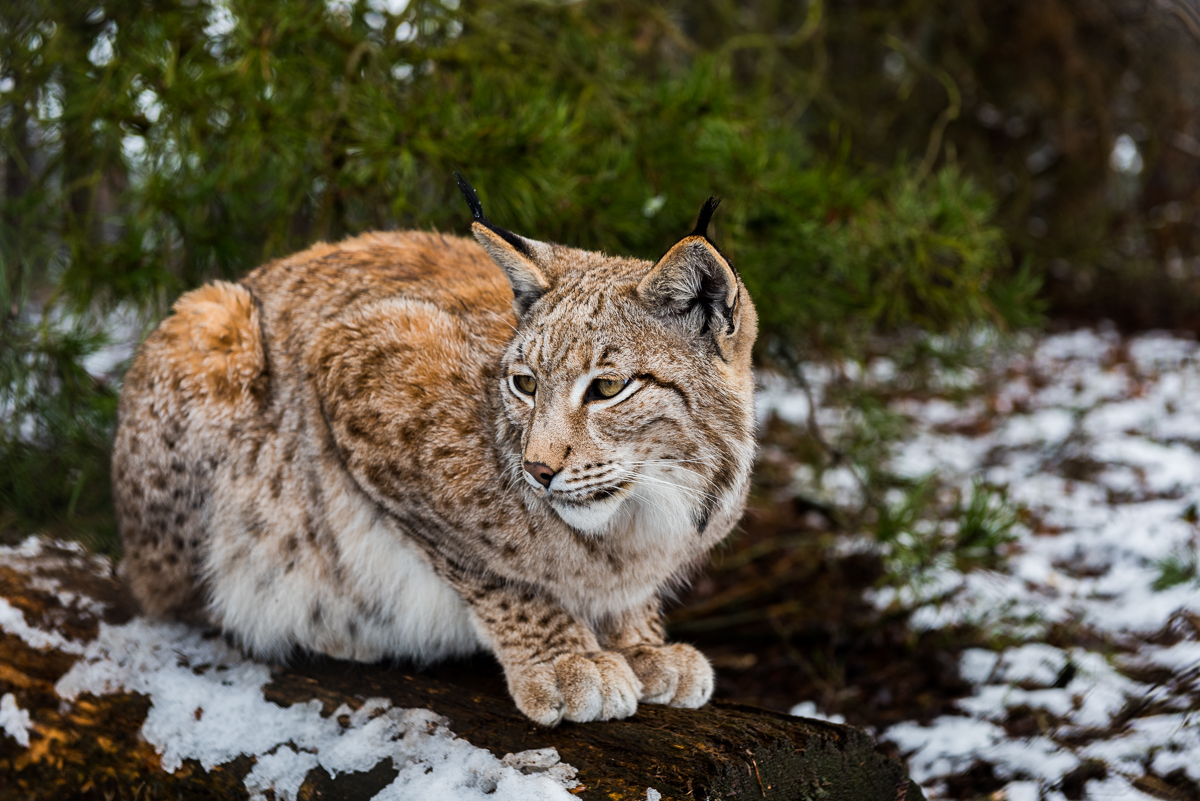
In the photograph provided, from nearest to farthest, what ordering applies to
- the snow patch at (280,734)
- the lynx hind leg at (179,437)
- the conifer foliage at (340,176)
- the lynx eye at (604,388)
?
1. the snow patch at (280,734)
2. the lynx eye at (604,388)
3. the lynx hind leg at (179,437)
4. the conifer foliage at (340,176)

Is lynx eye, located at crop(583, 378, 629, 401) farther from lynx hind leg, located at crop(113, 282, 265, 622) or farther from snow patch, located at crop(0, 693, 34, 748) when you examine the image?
snow patch, located at crop(0, 693, 34, 748)

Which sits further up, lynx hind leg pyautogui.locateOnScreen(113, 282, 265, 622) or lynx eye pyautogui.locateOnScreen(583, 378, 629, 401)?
lynx eye pyautogui.locateOnScreen(583, 378, 629, 401)

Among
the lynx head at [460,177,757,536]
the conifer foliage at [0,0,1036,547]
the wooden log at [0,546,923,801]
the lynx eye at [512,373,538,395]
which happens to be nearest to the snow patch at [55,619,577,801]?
the wooden log at [0,546,923,801]

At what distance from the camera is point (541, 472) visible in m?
2.58

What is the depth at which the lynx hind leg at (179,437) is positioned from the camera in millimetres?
3238

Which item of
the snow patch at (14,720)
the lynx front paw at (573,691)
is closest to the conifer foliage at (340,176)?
the snow patch at (14,720)

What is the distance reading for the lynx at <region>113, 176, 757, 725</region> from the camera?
2727mm

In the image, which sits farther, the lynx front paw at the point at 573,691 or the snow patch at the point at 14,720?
the lynx front paw at the point at 573,691

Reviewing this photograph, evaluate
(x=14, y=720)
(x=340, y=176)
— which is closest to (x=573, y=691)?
(x=14, y=720)

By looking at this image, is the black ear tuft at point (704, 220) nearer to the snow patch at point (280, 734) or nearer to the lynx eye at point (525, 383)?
the lynx eye at point (525, 383)

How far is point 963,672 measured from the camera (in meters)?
4.25

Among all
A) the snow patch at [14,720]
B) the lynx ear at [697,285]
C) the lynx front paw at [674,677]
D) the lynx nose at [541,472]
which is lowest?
the snow patch at [14,720]

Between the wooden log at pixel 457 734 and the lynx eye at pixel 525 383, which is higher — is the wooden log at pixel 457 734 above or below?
below

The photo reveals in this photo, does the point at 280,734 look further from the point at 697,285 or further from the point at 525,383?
the point at 697,285
